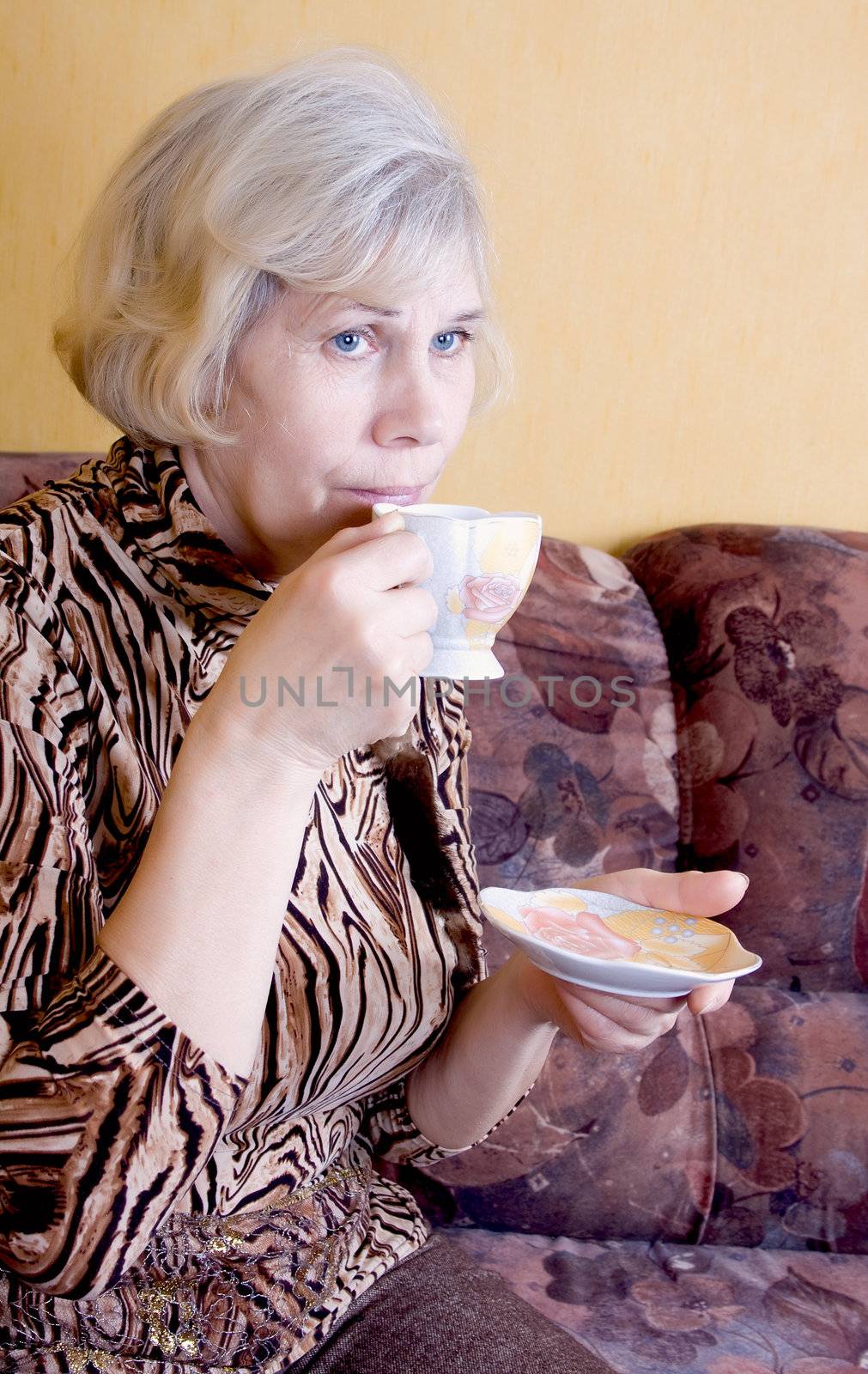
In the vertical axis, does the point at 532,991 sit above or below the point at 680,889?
below

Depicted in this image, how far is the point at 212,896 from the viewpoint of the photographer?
2.21 feet

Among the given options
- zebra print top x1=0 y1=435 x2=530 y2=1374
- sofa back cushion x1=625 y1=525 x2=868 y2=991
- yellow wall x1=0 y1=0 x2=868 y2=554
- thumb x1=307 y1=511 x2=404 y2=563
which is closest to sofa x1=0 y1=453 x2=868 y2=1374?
sofa back cushion x1=625 y1=525 x2=868 y2=991

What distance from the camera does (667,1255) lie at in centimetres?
137

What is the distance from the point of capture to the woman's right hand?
70 cm

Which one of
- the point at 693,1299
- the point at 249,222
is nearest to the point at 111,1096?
the point at 249,222

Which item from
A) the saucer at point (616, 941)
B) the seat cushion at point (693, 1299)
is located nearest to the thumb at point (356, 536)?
the saucer at point (616, 941)

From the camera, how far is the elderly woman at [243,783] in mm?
675

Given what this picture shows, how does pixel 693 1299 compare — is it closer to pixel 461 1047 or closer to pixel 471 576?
pixel 461 1047

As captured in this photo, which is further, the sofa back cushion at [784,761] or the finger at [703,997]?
the sofa back cushion at [784,761]

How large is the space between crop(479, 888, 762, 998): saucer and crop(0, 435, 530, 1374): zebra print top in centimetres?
20

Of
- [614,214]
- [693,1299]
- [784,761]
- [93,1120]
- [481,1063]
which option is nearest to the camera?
[93,1120]

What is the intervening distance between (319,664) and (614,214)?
1.21 m

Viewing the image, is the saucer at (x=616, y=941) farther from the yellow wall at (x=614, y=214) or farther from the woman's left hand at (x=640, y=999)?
the yellow wall at (x=614, y=214)

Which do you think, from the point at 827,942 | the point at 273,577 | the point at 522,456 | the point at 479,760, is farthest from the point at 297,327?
the point at 827,942
